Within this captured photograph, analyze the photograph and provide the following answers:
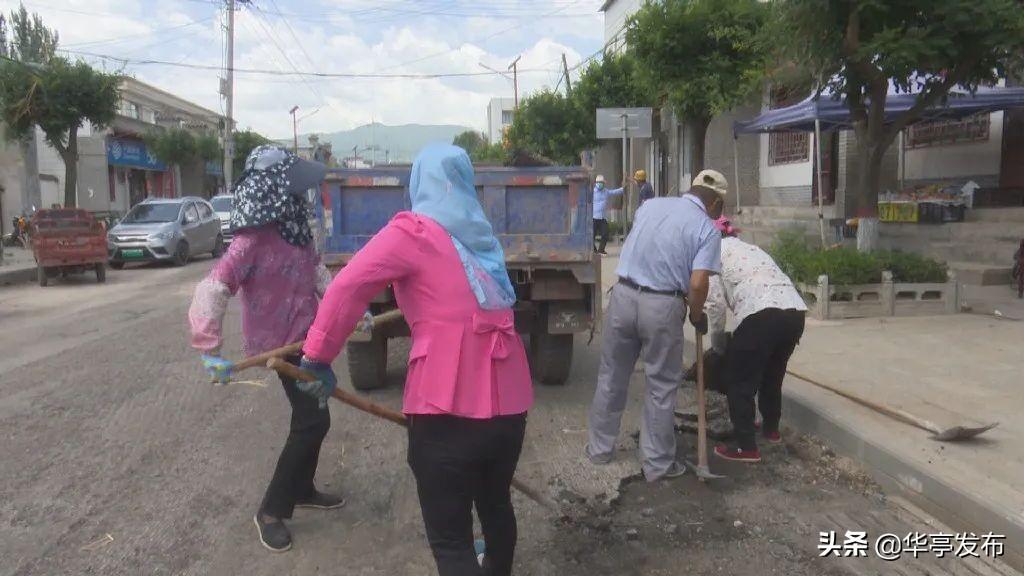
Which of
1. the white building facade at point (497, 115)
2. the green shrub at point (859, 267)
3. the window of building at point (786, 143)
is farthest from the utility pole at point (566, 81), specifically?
the white building facade at point (497, 115)

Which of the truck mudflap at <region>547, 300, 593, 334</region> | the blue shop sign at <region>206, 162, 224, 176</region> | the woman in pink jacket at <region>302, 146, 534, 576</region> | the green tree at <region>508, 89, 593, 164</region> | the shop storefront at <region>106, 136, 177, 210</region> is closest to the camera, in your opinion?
the woman in pink jacket at <region>302, 146, 534, 576</region>

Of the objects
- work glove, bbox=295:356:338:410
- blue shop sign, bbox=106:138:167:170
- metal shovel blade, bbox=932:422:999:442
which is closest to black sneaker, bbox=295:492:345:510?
work glove, bbox=295:356:338:410

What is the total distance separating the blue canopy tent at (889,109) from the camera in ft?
39.4

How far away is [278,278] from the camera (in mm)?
3691

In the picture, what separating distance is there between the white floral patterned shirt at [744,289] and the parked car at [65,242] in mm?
13978

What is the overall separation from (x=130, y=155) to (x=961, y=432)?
126 ft

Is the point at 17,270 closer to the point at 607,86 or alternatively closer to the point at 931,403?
the point at 607,86

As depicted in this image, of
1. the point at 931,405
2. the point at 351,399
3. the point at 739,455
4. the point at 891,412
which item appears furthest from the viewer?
the point at 931,405

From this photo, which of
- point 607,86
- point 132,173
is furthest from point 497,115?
point 607,86

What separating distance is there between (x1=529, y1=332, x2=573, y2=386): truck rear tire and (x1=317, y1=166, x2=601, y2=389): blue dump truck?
0.23 m

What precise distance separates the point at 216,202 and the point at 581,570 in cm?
2520

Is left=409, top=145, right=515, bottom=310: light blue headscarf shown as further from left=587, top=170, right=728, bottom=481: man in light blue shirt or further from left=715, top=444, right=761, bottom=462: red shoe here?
→ left=715, top=444, right=761, bottom=462: red shoe

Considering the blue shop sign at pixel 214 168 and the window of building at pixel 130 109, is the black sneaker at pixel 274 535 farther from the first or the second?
the blue shop sign at pixel 214 168

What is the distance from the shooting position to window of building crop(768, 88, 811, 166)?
57.1 ft
